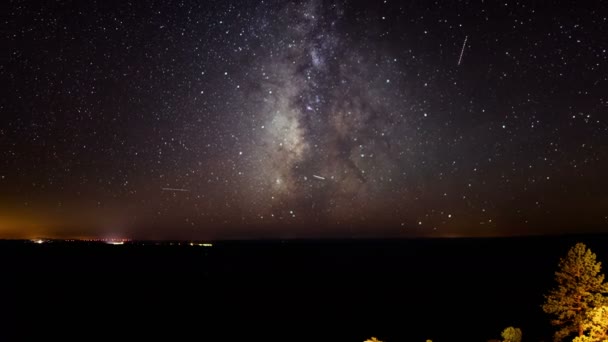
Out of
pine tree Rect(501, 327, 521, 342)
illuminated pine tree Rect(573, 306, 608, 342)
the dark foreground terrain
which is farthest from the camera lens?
the dark foreground terrain

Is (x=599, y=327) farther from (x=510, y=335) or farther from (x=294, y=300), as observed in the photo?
(x=294, y=300)

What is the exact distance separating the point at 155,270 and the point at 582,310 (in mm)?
103780

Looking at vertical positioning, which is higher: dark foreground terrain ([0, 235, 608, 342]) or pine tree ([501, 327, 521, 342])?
pine tree ([501, 327, 521, 342])

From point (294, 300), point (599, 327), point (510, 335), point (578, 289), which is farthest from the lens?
point (294, 300)

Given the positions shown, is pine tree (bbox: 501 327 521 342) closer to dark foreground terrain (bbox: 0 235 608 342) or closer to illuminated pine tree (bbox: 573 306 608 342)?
illuminated pine tree (bbox: 573 306 608 342)

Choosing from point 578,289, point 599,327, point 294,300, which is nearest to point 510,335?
point 578,289

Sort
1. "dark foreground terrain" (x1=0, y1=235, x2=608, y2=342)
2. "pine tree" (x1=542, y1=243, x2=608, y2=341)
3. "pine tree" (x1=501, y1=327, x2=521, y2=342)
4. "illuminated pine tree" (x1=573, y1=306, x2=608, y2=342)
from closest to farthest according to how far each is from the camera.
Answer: "illuminated pine tree" (x1=573, y1=306, x2=608, y2=342) → "pine tree" (x1=542, y1=243, x2=608, y2=341) → "pine tree" (x1=501, y1=327, x2=521, y2=342) → "dark foreground terrain" (x1=0, y1=235, x2=608, y2=342)

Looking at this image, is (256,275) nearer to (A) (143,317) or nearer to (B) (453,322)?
(A) (143,317)

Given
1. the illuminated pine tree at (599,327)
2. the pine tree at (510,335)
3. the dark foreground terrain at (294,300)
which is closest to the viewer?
the illuminated pine tree at (599,327)

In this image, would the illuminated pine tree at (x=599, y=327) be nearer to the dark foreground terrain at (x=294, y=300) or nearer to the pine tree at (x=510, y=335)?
the pine tree at (x=510, y=335)

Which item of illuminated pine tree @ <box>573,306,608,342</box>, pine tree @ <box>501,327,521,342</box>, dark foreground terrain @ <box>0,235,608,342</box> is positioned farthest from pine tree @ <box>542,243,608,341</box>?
dark foreground terrain @ <box>0,235,608,342</box>

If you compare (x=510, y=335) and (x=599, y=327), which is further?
(x=510, y=335)

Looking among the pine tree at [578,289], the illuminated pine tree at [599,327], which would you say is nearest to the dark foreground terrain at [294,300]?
the pine tree at [578,289]

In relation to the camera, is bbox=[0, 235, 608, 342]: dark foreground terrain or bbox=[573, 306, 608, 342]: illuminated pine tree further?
bbox=[0, 235, 608, 342]: dark foreground terrain
